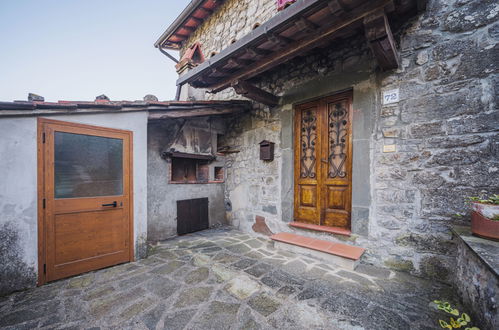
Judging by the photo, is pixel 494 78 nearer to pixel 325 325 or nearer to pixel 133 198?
pixel 325 325

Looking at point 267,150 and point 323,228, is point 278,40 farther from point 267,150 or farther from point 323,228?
point 323,228

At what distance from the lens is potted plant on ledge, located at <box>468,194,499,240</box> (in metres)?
1.75

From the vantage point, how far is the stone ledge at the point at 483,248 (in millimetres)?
1357

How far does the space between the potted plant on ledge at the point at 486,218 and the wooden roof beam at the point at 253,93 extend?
10.00 ft

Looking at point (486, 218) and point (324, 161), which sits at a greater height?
point (324, 161)

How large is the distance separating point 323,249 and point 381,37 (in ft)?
8.98

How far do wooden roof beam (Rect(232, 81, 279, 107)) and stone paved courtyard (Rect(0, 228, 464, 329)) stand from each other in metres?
2.72

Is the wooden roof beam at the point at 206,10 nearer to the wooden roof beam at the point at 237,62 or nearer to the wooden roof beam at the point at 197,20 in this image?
the wooden roof beam at the point at 197,20

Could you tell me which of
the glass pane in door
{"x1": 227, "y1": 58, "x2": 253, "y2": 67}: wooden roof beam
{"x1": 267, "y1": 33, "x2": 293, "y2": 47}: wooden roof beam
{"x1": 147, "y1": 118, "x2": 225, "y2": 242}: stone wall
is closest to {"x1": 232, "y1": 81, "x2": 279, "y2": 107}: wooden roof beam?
{"x1": 227, "y1": 58, "x2": 253, "y2": 67}: wooden roof beam

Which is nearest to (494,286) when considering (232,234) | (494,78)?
(494,78)

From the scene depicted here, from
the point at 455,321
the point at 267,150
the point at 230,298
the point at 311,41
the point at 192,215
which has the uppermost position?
the point at 311,41

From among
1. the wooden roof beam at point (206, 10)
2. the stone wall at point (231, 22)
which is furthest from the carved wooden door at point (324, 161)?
the wooden roof beam at point (206, 10)

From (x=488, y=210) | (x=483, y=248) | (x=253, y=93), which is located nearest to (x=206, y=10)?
(x=253, y=93)

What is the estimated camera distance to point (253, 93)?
3.46m
